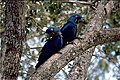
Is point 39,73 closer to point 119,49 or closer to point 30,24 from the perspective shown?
point 30,24

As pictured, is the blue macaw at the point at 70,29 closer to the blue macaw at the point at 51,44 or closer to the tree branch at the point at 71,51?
the blue macaw at the point at 51,44

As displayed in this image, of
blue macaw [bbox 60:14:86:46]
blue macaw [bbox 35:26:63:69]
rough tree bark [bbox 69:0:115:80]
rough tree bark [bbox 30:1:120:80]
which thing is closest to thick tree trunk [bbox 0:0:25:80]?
rough tree bark [bbox 30:1:120:80]

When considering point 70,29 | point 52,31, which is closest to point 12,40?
point 52,31

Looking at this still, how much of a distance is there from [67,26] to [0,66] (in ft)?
5.42

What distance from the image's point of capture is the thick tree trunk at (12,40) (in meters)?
1.96

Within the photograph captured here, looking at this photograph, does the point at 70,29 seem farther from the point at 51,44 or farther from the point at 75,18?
the point at 51,44

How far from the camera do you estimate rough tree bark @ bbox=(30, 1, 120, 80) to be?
2217mm

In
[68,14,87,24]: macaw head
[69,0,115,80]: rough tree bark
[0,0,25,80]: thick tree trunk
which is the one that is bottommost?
[0,0,25,80]: thick tree trunk

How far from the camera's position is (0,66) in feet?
6.74

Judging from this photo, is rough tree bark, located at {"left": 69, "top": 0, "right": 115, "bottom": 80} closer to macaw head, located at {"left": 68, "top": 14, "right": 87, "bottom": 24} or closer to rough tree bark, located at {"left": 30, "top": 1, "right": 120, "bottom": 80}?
rough tree bark, located at {"left": 30, "top": 1, "right": 120, "bottom": 80}

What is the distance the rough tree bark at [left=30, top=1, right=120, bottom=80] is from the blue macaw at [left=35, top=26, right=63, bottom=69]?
0.43m

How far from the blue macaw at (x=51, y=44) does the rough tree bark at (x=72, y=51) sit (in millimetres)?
433

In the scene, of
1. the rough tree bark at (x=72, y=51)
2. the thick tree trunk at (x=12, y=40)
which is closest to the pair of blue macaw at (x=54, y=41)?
the rough tree bark at (x=72, y=51)

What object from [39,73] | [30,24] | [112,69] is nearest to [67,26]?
[30,24]
